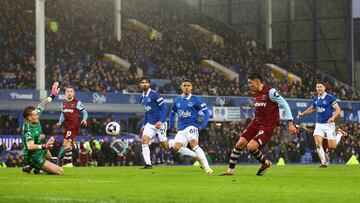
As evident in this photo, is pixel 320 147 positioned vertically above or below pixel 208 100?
below

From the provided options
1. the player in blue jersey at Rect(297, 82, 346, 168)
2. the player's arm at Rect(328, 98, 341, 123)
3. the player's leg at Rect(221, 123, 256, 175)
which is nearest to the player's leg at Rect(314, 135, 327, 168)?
the player in blue jersey at Rect(297, 82, 346, 168)

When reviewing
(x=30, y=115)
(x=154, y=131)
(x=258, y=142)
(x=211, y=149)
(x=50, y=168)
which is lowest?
(x=211, y=149)

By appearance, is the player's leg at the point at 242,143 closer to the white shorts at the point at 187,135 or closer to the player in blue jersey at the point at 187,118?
the player in blue jersey at the point at 187,118

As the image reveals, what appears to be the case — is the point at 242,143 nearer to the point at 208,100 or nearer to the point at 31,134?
the point at 31,134

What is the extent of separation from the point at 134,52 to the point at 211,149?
1056 centimetres

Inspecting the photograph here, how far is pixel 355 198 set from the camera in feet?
43.6

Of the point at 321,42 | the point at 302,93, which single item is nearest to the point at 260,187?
the point at 302,93

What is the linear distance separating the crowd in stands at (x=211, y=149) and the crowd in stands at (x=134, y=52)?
350 centimetres

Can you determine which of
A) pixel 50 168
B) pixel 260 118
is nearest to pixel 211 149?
pixel 260 118

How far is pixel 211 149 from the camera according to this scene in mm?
48281

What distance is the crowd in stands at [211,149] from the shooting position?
129 ft

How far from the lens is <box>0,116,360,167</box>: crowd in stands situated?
129 feet

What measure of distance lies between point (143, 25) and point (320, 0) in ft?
56.5

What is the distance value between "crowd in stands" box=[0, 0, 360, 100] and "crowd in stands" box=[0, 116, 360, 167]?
138 inches
